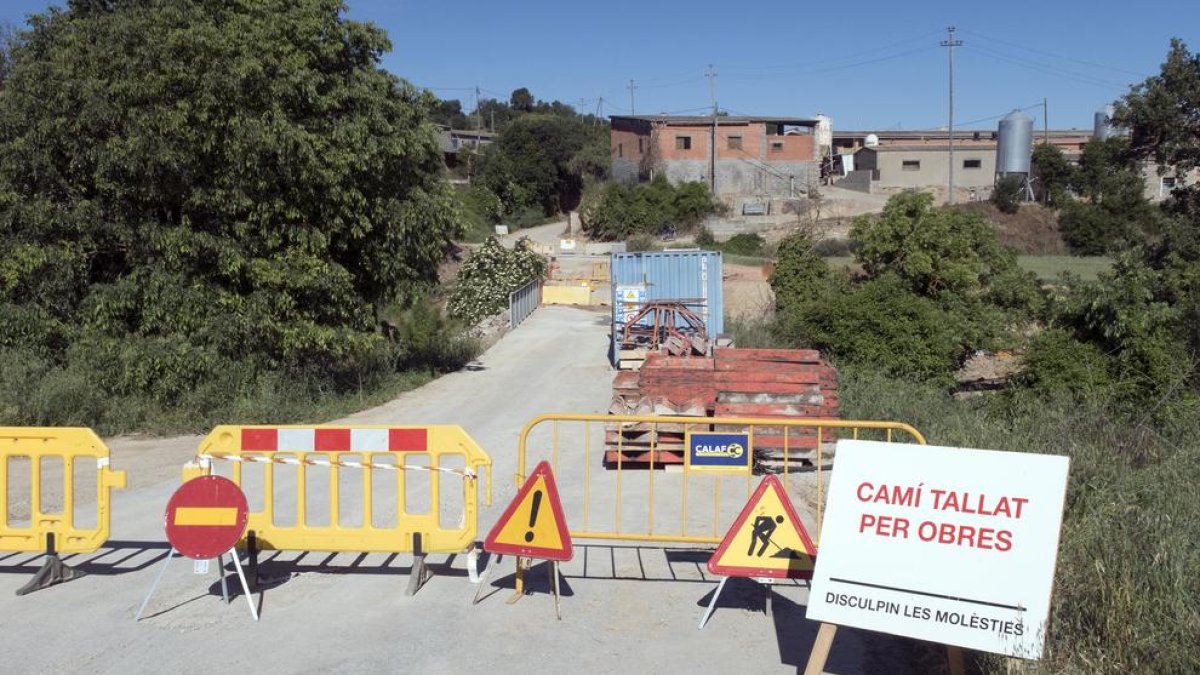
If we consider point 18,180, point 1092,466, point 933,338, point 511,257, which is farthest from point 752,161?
point 1092,466

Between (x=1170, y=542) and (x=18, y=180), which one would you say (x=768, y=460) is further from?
(x=18, y=180)

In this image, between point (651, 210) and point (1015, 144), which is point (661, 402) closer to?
point (651, 210)

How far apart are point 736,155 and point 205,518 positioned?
6288cm

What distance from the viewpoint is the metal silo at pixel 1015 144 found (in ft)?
218

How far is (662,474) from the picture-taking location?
1230 centimetres

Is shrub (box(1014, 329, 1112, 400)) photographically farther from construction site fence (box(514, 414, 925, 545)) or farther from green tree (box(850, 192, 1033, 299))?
green tree (box(850, 192, 1033, 299))

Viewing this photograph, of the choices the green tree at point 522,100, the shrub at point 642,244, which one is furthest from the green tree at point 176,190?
the green tree at point 522,100

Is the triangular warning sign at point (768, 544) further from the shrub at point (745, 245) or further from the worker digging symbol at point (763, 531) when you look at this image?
the shrub at point (745, 245)

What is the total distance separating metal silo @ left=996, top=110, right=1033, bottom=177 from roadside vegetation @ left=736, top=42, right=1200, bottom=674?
3858 centimetres

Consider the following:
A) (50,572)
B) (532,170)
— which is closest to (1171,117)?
(50,572)

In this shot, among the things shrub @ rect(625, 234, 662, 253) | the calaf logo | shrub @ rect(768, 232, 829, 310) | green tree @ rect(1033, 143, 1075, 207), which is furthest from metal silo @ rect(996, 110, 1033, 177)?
the calaf logo

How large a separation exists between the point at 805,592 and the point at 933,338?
14141 millimetres

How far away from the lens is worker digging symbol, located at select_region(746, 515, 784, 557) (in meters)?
6.89

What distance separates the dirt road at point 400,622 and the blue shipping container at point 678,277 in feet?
53.3
